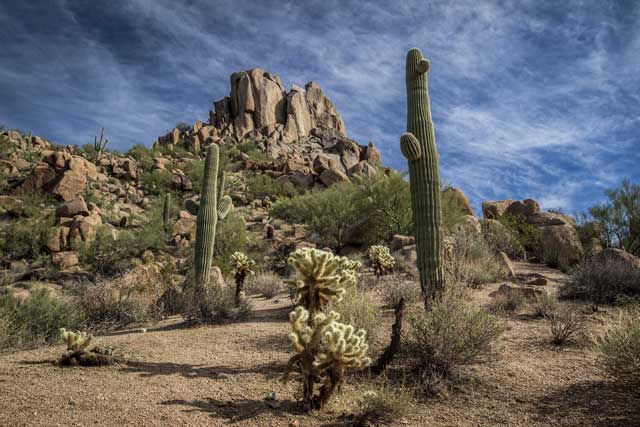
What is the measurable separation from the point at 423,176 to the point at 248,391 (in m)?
4.57

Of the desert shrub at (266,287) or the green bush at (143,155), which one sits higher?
the green bush at (143,155)

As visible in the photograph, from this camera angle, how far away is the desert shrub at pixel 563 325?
556 cm

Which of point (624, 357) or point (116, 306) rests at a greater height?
point (116, 306)

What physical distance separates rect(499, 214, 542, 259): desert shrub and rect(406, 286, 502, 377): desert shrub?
451 inches

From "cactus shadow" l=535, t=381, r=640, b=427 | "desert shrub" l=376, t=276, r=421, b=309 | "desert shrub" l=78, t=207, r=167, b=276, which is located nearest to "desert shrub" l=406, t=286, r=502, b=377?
"cactus shadow" l=535, t=381, r=640, b=427

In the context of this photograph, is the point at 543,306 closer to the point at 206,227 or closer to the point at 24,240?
the point at 206,227

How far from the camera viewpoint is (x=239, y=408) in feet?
12.8

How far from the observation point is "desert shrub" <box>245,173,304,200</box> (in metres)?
30.2

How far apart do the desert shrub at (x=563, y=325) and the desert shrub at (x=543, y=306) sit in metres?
0.18

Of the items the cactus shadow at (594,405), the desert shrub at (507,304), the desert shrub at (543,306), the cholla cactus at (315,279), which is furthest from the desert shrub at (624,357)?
the cholla cactus at (315,279)

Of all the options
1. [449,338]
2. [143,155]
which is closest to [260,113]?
[143,155]

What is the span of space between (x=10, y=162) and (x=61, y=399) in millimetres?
28102

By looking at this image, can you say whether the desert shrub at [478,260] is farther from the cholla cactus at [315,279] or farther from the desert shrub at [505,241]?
the cholla cactus at [315,279]

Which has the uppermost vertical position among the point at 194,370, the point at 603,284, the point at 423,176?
the point at 423,176
